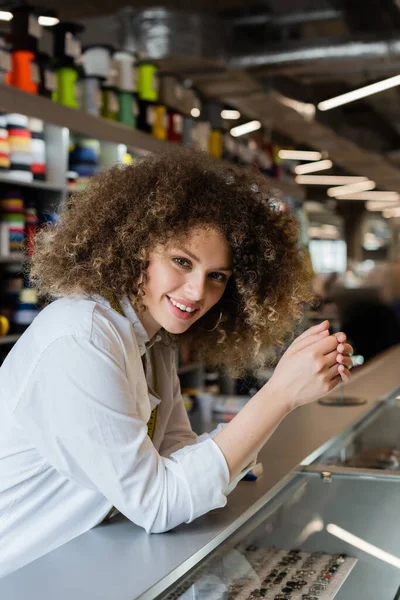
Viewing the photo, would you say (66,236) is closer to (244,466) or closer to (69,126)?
(244,466)

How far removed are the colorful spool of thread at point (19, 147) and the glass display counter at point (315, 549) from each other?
2.40 meters

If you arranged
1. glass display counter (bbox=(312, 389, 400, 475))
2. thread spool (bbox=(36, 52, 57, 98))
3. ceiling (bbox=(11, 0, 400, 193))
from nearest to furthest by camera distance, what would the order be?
1. glass display counter (bbox=(312, 389, 400, 475))
2. thread spool (bbox=(36, 52, 57, 98))
3. ceiling (bbox=(11, 0, 400, 193))

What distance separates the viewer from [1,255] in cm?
343

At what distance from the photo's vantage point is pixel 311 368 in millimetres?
1174

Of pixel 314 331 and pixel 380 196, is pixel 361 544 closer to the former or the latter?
Answer: pixel 314 331

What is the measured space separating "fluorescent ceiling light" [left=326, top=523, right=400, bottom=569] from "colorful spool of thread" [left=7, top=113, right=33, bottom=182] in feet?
8.05

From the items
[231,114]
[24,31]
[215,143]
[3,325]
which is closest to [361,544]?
[3,325]

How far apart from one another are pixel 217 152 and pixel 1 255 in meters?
2.59

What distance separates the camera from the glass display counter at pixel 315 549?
3.80ft

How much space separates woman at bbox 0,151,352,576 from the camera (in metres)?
1.09

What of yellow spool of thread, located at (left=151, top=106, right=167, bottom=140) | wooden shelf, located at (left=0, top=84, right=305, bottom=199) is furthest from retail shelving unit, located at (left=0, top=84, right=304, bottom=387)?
yellow spool of thread, located at (left=151, top=106, right=167, bottom=140)

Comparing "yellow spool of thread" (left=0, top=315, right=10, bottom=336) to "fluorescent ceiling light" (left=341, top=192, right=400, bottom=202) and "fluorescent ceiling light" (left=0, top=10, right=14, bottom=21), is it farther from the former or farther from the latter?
"fluorescent ceiling light" (left=341, top=192, right=400, bottom=202)

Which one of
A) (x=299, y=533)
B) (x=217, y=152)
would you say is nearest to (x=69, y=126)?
(x=217, y=152)

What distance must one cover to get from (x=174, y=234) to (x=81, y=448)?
0.39 metres
